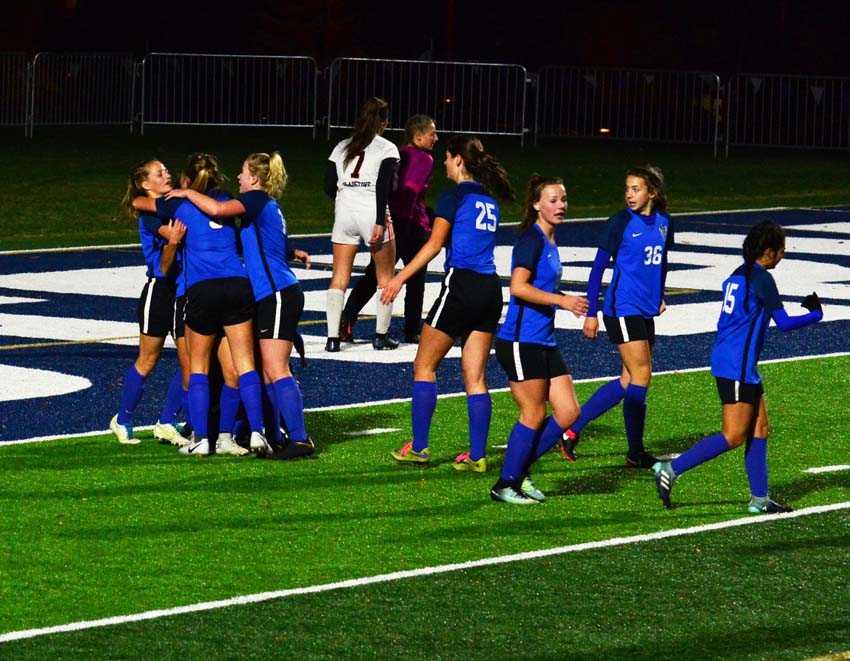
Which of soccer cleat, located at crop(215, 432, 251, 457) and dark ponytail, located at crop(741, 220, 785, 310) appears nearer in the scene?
dark ponytail, located at crop(741, 220, 785, 310)

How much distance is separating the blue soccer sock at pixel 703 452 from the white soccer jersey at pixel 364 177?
6079 mm

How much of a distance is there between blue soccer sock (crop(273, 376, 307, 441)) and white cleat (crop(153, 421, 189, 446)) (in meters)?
0.66

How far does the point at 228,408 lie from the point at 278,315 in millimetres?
604

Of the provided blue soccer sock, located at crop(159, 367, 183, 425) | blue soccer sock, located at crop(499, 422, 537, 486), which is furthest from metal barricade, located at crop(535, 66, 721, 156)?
blue soccer sock, located at crop(499, 422, 537, 486)

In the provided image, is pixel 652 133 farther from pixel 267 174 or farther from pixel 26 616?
pixel 26 616

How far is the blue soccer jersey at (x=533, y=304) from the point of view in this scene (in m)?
10.6

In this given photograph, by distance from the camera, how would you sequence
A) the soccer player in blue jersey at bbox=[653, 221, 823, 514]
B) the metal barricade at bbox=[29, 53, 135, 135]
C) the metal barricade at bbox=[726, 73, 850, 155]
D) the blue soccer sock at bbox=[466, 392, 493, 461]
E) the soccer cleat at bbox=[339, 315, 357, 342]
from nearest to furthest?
1. the soccer player in blue jersey at bbox=[653, 221, 823, 514]
2. the blue soccer sock at bbox=[466, 392, 493, 461]
3. the soccer cleat at bbox=[339, 315, 357, 342]
4. the metal barricade at bbox=[29, 53, 135, 135]
5. the metal barricade at bbox=[726, 73, 850, 155]

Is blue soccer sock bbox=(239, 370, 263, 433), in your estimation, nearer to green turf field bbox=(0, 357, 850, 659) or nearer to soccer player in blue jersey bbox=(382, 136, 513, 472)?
green turf field bbox=(0, 357, 850, 659)

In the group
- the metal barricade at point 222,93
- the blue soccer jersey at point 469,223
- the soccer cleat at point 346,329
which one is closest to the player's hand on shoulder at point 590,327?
the blue soccer jersey at point 469,223

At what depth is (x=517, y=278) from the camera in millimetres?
10594

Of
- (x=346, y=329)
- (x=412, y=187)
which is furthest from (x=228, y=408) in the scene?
(x=412, y=187)

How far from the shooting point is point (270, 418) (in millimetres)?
12078

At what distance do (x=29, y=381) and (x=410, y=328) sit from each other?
138 inches

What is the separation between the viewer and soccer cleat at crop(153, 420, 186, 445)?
1213cm
